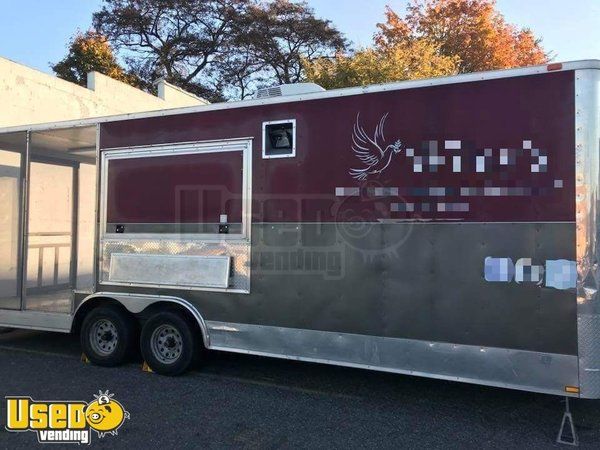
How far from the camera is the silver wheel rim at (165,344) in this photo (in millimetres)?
5588

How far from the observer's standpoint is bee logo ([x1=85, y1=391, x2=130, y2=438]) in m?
4.35

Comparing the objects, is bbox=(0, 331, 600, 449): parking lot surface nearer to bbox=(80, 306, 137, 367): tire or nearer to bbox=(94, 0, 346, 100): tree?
bbox=(80, 306, 137, 367): tire

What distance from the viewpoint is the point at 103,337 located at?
19.6 feet

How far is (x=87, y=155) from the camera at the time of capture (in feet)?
25.6

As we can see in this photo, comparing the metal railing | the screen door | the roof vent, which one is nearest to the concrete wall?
the screen door

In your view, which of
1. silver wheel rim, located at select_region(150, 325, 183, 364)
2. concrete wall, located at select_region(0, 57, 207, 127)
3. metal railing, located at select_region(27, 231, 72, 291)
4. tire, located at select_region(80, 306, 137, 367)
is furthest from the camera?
concrete wall, located at select_region(0, 57, 207, 127)

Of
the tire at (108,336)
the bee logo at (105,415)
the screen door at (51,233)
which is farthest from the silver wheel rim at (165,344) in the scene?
the screen door at (51,233)

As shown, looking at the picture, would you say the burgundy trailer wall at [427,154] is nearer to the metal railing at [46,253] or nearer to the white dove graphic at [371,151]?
the white dove graphic at [371,151]

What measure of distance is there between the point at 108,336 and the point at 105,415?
1493 millimetres

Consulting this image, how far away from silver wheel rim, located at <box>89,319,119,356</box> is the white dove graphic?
130 inches

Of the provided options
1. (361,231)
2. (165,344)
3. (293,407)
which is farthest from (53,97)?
(293,407)

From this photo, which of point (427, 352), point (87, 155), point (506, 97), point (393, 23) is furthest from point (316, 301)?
point (393, 23)

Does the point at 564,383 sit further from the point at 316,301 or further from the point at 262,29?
the point at 262,29

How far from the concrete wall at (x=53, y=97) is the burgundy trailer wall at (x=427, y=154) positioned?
606 cm
